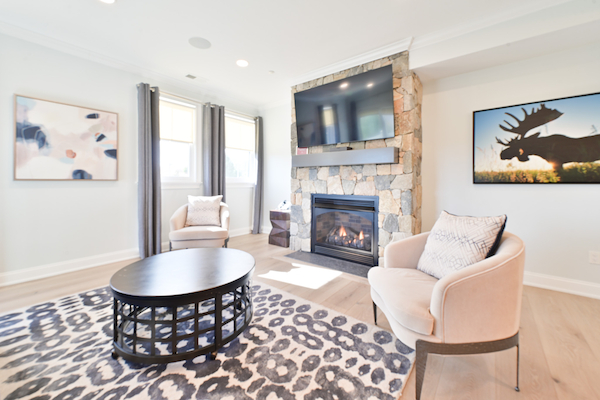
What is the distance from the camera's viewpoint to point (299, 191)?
3.74m

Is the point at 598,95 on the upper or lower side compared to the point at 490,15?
lower

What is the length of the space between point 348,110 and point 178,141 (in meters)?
2.62

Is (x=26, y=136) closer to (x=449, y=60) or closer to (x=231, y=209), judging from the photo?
(x=231, y=209)

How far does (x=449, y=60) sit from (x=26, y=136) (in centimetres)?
440

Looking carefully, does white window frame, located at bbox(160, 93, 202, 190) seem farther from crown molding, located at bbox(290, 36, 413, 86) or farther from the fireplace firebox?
the fireplace firebox

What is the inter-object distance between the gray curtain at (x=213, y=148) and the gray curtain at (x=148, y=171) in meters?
0.77

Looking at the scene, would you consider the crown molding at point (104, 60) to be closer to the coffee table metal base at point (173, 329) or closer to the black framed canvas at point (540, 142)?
the coffee table metal base at point (173, 329)

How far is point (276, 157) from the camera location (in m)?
4.84

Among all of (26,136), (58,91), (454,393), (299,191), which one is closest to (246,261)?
(454,393)

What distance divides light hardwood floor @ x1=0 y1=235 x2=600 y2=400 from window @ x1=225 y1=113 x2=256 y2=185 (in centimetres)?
260

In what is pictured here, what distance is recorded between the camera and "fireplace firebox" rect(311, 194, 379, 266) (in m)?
3.07

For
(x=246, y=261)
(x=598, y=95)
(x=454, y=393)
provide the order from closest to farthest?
(x=454, y=393), (x=246, y=261), (x=598, y=95)

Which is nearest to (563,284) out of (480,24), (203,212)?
(480,24)

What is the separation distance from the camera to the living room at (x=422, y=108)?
6.79 feet
